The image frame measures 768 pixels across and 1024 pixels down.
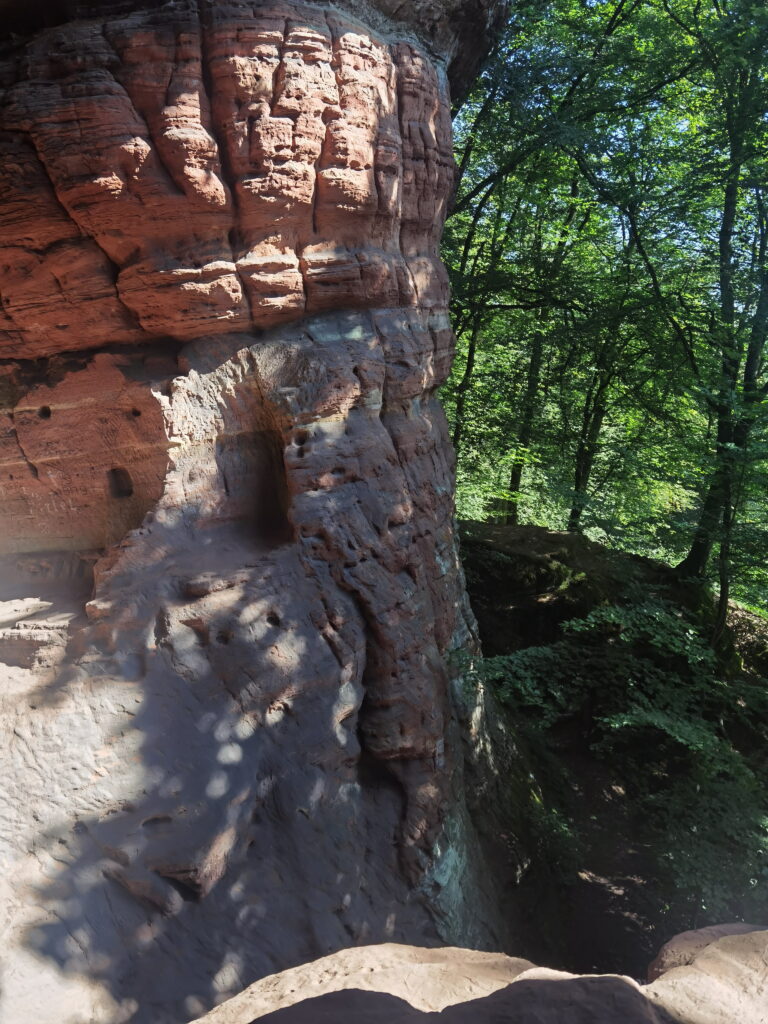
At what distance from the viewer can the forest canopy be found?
8.70 meters

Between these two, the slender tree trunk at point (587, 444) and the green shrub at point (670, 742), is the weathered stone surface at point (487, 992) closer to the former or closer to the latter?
the green shrub at point (670, 742)

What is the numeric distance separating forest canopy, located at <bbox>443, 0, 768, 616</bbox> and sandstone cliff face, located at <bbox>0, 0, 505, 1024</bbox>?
3997mm

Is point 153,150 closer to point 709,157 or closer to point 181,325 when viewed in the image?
point 181,325

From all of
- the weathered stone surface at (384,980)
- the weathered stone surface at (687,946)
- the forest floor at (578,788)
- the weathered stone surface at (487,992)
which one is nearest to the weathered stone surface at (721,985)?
the weathered stone surface at (487,992)

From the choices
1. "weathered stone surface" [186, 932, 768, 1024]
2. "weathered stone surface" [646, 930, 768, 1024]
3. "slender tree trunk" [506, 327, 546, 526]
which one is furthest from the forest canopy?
"weathered stone surface" [186, 932, 768, 1024]

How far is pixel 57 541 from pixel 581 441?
28.7 ft

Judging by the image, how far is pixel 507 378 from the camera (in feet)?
41.7

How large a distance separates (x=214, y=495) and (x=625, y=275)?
8054mm

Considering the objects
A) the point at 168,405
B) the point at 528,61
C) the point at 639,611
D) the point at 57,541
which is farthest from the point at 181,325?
the point at 528,61

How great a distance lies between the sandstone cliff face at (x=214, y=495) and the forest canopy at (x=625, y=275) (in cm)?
400

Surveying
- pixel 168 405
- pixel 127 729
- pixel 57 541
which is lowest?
pixel 127 729

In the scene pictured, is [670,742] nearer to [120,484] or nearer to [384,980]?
[384,980]

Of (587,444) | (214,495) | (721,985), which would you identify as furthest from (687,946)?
(587,444)

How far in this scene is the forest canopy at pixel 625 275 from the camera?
870cm
